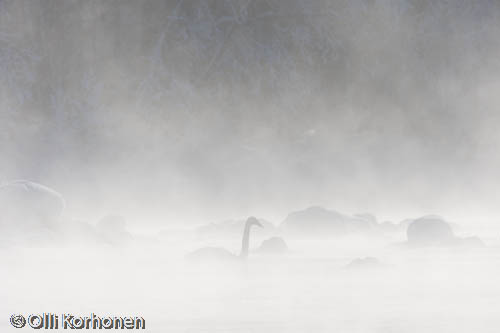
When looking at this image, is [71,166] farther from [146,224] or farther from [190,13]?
[190,13]

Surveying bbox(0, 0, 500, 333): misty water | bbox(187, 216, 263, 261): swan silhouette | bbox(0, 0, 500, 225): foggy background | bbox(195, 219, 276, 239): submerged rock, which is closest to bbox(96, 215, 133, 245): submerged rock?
bbox(195, 219, 276, 239): submerged rock

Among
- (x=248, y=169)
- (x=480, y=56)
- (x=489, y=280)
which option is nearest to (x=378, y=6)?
(x=480, y=56)

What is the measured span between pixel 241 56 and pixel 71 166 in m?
11.2

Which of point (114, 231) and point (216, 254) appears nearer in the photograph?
point (216, 254)

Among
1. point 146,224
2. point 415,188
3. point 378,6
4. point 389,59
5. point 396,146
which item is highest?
point 378,6

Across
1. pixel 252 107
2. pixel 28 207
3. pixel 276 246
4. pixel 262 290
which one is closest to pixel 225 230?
pixel 276 246

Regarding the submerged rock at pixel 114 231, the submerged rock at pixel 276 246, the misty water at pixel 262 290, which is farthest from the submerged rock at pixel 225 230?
the misty water at pixel 262 290

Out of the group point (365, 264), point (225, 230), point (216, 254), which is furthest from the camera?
point (225, 230)

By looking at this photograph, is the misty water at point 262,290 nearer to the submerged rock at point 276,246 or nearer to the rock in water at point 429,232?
the submerged rock at point 276,246

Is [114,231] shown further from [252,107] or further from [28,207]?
[252,107]

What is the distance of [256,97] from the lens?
4422cm

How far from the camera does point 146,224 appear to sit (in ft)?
115

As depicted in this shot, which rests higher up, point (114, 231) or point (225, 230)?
point (225, 230)

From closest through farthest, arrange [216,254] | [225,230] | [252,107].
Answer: [216,254], [225,230], [252,107]
